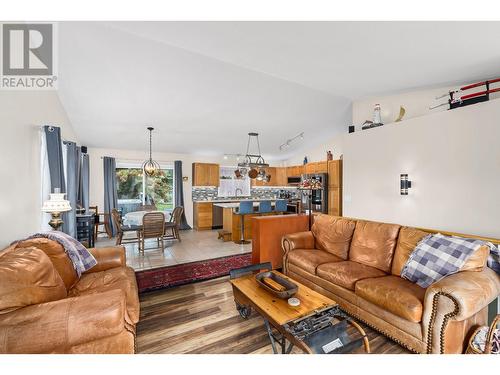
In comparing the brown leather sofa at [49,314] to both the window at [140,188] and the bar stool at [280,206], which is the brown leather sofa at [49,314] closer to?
the bar stool at [280,206]

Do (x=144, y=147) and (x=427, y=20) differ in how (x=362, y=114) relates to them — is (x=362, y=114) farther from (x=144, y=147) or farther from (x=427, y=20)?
(x=144, y=147)

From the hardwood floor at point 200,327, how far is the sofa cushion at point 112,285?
0.41 meters

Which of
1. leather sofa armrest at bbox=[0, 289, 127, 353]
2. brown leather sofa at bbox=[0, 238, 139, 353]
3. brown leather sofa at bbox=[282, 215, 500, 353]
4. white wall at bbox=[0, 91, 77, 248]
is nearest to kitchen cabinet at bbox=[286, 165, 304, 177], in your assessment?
brown leather sofa at bbox=[282, 215, 500, 353]

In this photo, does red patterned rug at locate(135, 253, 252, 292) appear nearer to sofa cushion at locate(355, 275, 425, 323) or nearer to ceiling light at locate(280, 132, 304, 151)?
sofa cushion at locate(355, 275, 425, 323)

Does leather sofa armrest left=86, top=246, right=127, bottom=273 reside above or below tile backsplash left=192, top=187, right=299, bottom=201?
below

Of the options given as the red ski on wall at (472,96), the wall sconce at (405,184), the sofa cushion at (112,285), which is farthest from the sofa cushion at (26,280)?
the red ski on wall at (472,96)

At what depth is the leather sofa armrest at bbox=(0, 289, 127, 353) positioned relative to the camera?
1164 millimetres

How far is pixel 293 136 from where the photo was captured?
6.11m

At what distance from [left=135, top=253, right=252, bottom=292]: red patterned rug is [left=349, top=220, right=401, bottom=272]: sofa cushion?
6.11ft

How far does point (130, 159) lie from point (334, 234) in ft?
18.9

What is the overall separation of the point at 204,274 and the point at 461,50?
3968 mm
